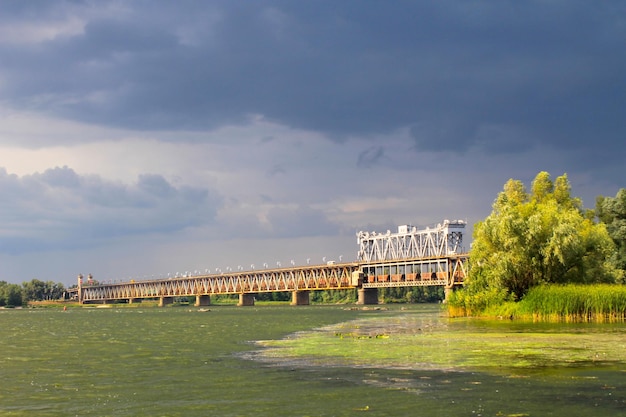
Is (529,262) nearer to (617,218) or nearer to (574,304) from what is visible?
(574,304)

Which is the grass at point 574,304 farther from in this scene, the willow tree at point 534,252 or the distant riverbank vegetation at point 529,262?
the willow tree at point 534,252

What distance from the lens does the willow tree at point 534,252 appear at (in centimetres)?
7281

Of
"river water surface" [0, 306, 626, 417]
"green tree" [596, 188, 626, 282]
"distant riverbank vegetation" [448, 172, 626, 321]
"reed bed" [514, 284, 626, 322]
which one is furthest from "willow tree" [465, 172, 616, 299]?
"river water surface" [0, 306, 626, 417]

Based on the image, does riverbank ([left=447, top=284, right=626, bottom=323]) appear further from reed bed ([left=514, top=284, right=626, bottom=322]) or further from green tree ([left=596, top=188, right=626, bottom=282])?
green tree ([left=596, top=188, right=626, bottom=282])

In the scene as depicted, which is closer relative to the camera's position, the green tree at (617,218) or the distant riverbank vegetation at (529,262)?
the distant riverbank vegetation at (529,262)

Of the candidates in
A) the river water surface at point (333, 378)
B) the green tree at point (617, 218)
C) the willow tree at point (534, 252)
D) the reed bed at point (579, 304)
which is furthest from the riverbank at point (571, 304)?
the green tree at point (617, 218)

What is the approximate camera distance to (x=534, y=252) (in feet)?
242

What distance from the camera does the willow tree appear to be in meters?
72.8

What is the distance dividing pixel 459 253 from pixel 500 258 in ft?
404

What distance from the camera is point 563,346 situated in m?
38.5

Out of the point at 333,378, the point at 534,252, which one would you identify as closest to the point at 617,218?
the point at 534,252

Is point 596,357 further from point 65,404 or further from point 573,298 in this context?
point 573,298

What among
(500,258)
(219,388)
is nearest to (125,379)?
(219,388)

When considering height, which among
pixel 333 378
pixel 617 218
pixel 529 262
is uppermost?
pixel 617 218
